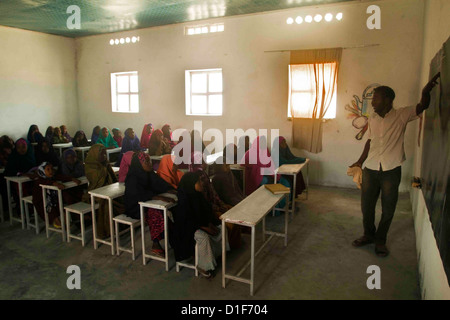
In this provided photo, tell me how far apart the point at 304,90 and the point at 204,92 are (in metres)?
2.40

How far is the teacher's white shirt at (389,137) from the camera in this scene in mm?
3059

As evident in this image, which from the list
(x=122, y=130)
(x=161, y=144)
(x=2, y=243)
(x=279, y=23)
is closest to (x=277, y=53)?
(x=279, y=23)

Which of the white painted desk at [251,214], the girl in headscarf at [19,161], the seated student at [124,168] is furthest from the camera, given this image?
the girl in headscarf at [19,161]

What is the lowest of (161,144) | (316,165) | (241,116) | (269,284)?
(269,284)

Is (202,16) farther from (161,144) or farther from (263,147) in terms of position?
(263,147)

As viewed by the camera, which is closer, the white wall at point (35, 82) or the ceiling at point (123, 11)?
the ceiling at point (123, 11)

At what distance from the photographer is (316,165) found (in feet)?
21.2

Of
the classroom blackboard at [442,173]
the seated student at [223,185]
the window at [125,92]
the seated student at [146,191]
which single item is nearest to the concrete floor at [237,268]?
the seated student at [146,191]

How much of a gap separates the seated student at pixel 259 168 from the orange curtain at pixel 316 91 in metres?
1.86

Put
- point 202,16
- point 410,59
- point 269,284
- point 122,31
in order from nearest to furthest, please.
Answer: point 269,284 → point 410,59 → point 202,16 → point 122,31

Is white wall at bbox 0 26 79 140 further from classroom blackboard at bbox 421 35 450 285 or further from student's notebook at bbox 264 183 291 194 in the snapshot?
classroom blackboard at bbox 421 35 450 285

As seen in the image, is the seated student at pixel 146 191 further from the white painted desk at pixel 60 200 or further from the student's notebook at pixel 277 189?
the student's notebook at pixel 277 189

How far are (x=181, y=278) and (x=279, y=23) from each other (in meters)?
5.28

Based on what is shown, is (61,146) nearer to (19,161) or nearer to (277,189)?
(19,161)
